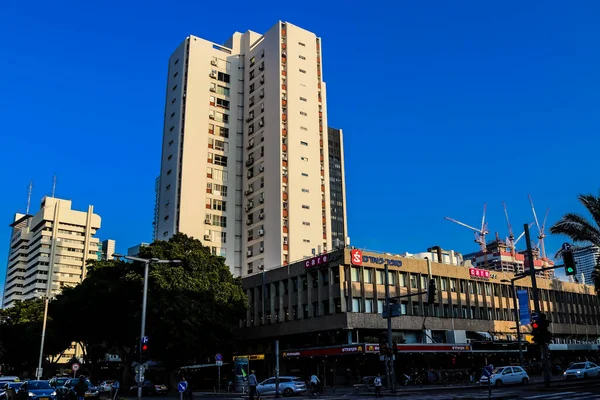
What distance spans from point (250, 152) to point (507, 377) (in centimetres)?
5564

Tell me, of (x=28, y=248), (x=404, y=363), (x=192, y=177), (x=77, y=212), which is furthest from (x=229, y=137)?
(x=28, y=248)

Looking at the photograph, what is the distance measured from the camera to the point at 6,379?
33.8m

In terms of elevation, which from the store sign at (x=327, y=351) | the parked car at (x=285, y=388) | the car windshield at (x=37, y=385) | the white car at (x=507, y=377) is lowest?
the parked car at (x=285, y=388)

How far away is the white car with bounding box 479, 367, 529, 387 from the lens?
41.1 m

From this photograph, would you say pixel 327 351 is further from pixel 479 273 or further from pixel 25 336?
pixel 25 336

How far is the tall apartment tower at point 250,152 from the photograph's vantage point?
A: 262 ft

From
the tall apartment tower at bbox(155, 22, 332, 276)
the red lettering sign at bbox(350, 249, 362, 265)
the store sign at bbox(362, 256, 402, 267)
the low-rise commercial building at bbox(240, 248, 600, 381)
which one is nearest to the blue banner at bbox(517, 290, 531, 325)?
the low-rise commercial building at bbox(240, 248, 600, 381)

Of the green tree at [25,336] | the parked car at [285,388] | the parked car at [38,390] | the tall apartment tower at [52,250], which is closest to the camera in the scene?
the parked car at [38,390]

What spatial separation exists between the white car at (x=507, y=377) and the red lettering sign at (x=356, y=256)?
1665 cm

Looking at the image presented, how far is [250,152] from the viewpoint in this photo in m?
87.4

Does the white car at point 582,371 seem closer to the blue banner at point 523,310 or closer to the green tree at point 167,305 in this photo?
the blue banner at point 523,310

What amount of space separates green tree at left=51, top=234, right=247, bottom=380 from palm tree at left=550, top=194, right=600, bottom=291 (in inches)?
1117

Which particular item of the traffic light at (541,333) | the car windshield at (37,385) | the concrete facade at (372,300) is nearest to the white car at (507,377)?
the traffic light at (541,333)

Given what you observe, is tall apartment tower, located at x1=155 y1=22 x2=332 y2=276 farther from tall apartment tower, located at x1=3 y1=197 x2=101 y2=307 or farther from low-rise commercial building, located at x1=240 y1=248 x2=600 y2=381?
tall apartment tower, located at x1=3 y1=197 x2=101 y2=307
